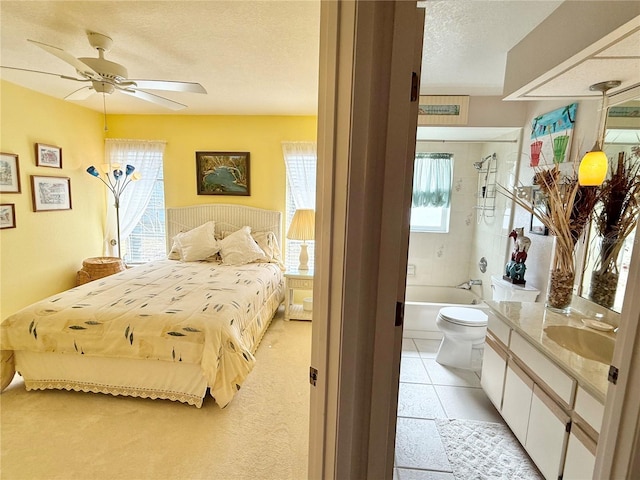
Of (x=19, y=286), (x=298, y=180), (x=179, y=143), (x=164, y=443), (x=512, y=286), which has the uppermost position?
(x=179, y=143)

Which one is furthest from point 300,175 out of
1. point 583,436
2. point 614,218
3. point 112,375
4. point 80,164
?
point 583,436

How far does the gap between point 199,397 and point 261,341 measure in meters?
1.04

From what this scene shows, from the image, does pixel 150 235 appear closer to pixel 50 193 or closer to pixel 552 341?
pixel 50 193

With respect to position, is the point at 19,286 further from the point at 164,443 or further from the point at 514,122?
the point at 514,122

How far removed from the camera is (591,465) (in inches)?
47.3

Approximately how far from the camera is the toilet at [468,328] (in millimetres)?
2527

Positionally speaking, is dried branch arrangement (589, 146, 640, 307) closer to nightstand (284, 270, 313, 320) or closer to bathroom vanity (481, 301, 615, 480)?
bathroom vanity (481, 301, 615, 480)

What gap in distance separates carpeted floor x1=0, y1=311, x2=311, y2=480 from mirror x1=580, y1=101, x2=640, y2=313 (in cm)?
191

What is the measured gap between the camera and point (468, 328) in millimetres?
2582

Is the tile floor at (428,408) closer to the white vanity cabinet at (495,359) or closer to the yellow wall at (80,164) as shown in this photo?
the white vanity cabinet at (495,359)

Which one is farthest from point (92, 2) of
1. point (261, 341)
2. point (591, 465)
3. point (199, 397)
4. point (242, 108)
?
point (591, 465)

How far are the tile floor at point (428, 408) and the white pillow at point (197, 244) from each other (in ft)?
7.95

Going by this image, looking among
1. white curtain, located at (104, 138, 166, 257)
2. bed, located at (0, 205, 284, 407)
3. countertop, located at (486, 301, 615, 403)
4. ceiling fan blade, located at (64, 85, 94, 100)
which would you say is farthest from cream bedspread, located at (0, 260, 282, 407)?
white curtain, located at (104, 138, 166, 257)

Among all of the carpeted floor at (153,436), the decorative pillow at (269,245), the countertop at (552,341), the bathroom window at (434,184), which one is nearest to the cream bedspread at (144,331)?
the carpeted floor at (153,436)
